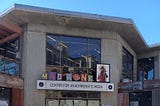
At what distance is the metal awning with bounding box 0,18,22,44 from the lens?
24.9 meters

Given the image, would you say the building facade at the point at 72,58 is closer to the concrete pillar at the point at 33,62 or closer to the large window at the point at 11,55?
the concrete pillar at the point at 33,62

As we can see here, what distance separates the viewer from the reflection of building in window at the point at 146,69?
37562 mm

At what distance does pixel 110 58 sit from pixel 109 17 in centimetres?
345

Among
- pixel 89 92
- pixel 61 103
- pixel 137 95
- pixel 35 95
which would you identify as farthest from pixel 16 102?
pixel 137 95

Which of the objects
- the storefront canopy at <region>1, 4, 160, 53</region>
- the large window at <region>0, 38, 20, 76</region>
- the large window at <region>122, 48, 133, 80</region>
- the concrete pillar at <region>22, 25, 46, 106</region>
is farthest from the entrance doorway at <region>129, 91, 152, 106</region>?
the large window at <region>0, 38, 20, 76</region>

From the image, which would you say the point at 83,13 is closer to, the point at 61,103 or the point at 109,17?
the point at 109,17

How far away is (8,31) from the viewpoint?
26.7 m

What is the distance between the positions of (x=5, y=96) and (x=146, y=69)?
16.1 metres

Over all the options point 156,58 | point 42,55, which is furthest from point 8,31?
point 156,58

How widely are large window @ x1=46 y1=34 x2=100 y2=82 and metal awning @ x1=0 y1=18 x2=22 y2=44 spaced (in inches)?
92.9

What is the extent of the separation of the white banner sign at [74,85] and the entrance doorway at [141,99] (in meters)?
6.26

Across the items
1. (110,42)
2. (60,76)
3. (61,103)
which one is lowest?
(61,103)

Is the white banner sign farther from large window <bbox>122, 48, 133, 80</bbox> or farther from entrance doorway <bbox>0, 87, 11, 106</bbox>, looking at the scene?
large window <bbox>122, 48, 133, 80</bbox>

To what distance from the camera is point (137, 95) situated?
1390 inches
